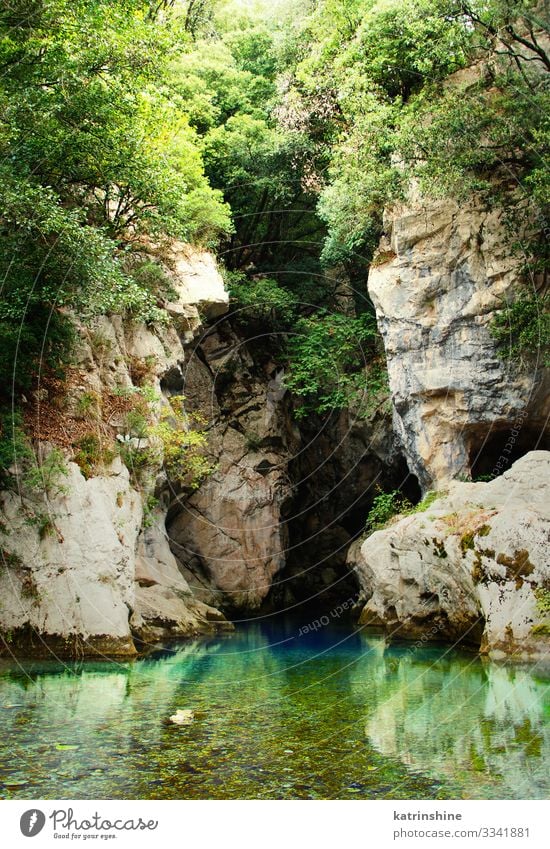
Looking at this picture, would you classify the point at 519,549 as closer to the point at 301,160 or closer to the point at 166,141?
the point at 166,141

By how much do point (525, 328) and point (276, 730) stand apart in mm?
12769

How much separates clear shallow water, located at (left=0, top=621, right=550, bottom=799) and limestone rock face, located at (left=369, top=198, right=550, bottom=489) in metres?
7.74

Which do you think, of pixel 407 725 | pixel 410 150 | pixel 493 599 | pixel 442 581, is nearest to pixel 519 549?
pixel 493 599

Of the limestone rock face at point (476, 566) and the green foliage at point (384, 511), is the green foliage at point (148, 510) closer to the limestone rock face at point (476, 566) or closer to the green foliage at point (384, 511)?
the limestone rock face at point (476, 566)

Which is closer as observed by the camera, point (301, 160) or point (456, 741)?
point (456, 741)

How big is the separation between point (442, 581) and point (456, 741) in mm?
8194

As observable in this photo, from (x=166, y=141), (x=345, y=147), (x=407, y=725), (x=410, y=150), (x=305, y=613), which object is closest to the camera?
(x=407, y=725)

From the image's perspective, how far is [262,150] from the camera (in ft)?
82.1

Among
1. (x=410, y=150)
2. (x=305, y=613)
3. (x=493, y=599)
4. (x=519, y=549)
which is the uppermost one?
(x=410, y=150)

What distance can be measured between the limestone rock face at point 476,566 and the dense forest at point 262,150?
15.1 ft

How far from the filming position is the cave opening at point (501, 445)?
19.2 m

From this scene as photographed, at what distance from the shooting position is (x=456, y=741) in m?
7.66

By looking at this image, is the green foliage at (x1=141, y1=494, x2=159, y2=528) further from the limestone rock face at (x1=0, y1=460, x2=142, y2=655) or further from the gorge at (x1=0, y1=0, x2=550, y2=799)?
the limestone rock face at (x1=0, y1=460, x2=142, y2=655)

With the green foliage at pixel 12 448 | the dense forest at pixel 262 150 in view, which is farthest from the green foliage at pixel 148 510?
the green foliage at pixel 12 448
